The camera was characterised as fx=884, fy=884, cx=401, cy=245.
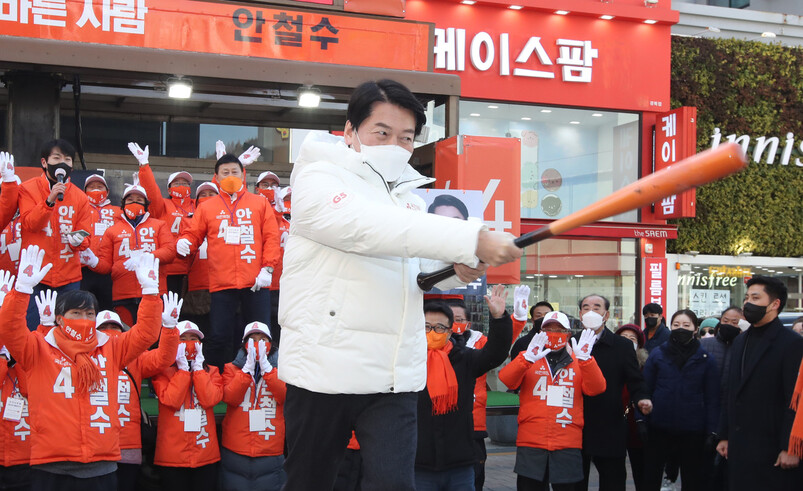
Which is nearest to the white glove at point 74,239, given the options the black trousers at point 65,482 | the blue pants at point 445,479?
the black trousers at point 65,482

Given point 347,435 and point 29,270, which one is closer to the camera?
point 347,435

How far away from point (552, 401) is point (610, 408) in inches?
22.8

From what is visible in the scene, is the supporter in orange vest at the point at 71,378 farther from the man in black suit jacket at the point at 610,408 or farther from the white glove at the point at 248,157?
the man in black suit jacket at the point at 610,408

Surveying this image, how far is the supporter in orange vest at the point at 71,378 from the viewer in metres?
Answer: 5.83

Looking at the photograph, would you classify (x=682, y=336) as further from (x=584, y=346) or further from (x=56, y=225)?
(x=56, y=225)

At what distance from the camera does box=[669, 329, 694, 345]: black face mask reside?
812 centimetres

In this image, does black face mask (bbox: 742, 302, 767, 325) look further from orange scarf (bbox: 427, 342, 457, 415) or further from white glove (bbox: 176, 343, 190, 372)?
white glove (bbox: 176, 343, 190, 372)

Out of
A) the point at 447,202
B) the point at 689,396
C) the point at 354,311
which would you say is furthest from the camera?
the point at 447,202

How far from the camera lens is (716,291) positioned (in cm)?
1830

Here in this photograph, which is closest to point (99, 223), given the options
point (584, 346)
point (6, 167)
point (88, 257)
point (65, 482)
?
point (88, 257)

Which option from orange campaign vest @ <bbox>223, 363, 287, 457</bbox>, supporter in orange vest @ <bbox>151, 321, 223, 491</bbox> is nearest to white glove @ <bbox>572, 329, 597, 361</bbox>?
orange campaign vest @ <bbox>223, 363, 287, 457</bbox>

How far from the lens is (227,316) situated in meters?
7.78

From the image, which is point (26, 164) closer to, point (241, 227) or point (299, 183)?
point (241, 227)

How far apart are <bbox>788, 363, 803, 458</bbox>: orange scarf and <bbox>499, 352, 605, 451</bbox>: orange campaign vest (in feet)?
5.25
